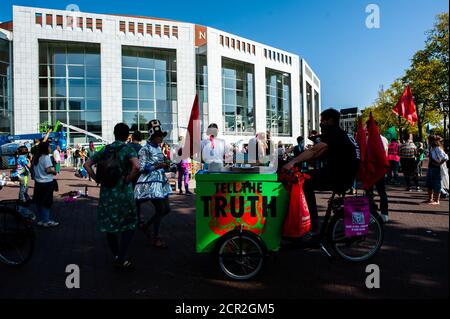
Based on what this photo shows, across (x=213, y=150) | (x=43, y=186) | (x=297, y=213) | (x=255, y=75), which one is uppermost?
(x=255, y=75)

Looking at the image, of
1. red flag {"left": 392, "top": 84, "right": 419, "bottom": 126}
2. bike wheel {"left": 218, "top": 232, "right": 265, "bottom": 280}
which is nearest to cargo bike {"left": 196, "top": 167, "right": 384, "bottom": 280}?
bike wheel {"left": 218, "top": 232, "right": 265, "bottom": 280}

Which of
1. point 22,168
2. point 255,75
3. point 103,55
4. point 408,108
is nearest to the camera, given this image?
point 22,168

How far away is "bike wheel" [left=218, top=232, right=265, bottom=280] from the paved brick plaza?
4.4 inches

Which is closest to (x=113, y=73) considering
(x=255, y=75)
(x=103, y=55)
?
→ (x=103, y=55)

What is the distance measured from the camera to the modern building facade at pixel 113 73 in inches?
1214

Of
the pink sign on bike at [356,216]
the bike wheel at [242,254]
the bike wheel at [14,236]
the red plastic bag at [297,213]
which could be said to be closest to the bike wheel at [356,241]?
the pink sign on bike at [356,216]

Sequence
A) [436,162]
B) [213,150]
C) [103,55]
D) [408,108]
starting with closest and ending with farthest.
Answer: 1. [436,162]
2. [213,150]
3. [408,108]
4. [103,55]

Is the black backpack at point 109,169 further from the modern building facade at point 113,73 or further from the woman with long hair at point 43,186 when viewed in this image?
the modern building facade at point 113,73

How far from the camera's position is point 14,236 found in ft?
14.9

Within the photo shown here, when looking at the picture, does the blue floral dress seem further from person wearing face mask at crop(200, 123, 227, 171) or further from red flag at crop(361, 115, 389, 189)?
person wearing face mask at crop(200, 123, 227, 171)

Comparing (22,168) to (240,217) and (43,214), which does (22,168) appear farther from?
(240,217)

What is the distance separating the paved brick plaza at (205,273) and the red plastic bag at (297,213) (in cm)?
52

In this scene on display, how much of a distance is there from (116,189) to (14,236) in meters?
1.51

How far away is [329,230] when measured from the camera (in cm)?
426
